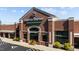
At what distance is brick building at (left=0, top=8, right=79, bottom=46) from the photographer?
6.38m

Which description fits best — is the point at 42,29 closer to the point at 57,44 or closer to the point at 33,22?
Answer: the point at 33,22

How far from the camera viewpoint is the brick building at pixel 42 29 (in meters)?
6.38

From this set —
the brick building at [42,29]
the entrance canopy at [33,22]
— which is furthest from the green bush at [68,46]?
the entrance canopy at [33,22]

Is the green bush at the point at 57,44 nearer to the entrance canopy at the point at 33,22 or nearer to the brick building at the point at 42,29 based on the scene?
the brick building at the point at 42,29

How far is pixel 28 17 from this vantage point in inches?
265

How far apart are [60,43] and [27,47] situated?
1233mm

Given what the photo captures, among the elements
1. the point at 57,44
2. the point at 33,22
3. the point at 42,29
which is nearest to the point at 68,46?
the point at 57,44

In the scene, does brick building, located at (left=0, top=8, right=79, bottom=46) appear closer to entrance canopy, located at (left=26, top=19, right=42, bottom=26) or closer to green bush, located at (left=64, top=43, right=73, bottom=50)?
entrance canopy, located at (left=26, top=19, right=42, bottom=26)

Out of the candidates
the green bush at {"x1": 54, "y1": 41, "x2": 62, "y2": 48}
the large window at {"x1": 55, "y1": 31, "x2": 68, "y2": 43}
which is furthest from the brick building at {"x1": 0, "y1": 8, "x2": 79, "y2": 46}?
the green bush at {"x1": 54, "y1": 41, "x2": 62, "y2": 48}

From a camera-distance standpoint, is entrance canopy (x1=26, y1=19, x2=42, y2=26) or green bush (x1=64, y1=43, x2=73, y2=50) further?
entrance canopy (x1=26, y1=19, x2=42, y2=26)

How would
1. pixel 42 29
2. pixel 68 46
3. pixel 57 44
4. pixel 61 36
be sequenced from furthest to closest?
pixel 42 29, pixel 61 36, pixel 57 44, pixel 68 46

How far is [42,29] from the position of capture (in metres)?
6.73
